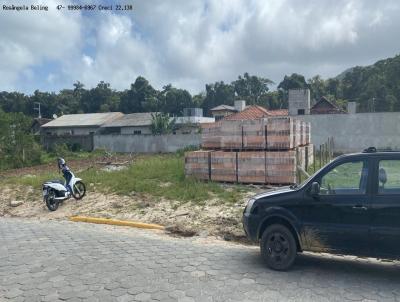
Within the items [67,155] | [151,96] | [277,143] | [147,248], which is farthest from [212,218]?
[151,96]

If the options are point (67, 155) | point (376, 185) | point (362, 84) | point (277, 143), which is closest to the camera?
point (376, 185)

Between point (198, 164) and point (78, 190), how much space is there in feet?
13.1

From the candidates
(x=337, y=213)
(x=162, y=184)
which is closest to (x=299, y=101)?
(x=162, y=184)

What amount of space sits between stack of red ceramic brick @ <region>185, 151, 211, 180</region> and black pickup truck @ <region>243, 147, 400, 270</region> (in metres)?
7.12

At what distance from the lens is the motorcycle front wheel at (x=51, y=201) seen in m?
11.9

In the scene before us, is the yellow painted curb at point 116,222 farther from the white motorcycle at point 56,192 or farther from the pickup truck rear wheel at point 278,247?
the pickup truck rear wheel at point 278,247

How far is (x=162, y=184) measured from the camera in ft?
44.0

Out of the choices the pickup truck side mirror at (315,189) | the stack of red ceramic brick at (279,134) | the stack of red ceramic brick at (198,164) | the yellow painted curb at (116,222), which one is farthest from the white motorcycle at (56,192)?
the pickup truck side mirror at (315,189)

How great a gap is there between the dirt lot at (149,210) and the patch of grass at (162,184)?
29 centimetres

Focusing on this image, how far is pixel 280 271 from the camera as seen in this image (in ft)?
19.4

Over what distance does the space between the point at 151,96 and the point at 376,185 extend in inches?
2793

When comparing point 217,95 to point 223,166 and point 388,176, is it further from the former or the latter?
point 388,176

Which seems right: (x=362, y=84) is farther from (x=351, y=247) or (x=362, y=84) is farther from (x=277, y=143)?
(x=351, y=247)

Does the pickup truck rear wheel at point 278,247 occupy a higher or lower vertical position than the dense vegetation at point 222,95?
lower
